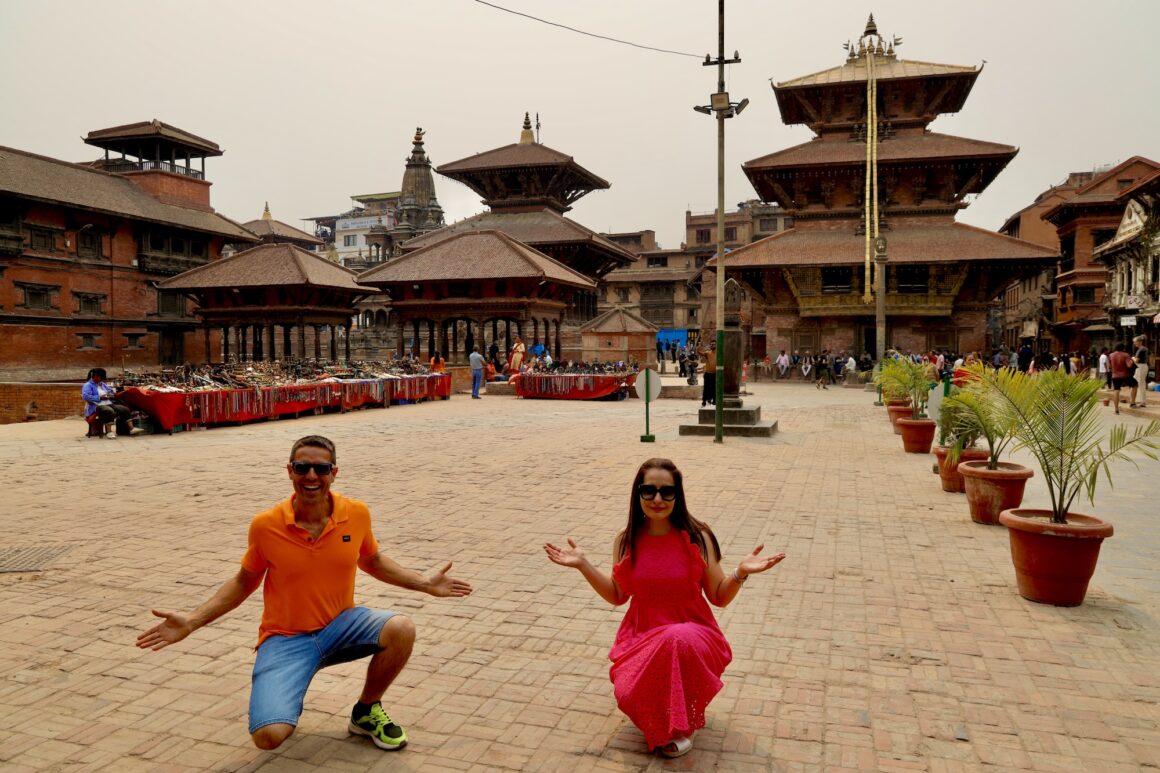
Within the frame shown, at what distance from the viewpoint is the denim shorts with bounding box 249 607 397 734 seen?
3.37 m

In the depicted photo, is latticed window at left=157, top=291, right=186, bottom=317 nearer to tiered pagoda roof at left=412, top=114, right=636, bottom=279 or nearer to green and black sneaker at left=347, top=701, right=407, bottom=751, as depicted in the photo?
tiered pagoda roof at left=412, top=114, right=636, bottom=279

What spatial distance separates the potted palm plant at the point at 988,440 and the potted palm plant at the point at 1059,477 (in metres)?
0.35

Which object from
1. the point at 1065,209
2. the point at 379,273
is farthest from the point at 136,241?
the point at 1065,209

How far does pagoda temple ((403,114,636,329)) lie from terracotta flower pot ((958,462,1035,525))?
36434 mm

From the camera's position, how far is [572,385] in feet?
86.7

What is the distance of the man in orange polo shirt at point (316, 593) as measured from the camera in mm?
3557

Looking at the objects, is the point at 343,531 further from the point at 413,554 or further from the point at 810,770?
the point at 413,554

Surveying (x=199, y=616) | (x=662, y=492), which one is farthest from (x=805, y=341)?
(x=199, y=616)

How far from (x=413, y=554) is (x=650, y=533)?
3729 mm

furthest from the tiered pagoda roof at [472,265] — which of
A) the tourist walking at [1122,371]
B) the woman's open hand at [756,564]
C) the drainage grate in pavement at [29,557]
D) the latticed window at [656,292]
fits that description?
the latticed window at [656,292]

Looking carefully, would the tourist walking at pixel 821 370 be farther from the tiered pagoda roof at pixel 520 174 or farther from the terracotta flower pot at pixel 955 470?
the terracotta flower pot at pixel 955 470

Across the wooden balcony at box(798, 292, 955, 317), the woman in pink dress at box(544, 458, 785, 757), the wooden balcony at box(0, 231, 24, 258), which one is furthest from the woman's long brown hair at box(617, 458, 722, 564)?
the wooden balcony at box(0, 231, 24, 258)

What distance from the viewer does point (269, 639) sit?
3.63 meters

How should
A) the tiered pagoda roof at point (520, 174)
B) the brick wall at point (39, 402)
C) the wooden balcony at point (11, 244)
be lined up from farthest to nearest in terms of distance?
1. the tiered pagoda roof at point (520, 174)
2. the wooden balcony at point (11, 244)
3. the brick wall at point (39, 402)
